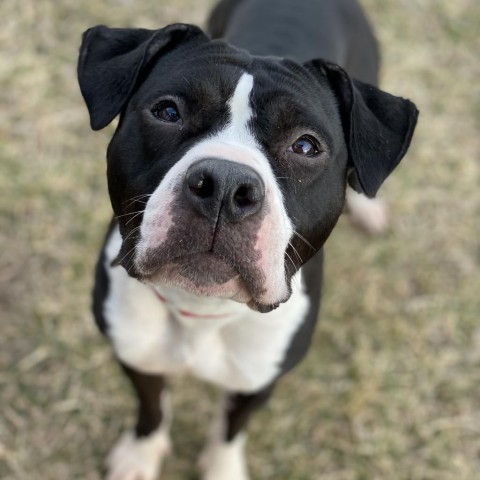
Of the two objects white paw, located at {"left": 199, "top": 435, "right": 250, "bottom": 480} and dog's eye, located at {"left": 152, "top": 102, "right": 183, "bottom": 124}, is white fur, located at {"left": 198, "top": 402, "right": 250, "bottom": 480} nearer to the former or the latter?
white paw, located at {"left": 199, "top": 435, "right": 250, "bottom": 480}

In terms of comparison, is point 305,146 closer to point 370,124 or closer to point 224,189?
point 370,124

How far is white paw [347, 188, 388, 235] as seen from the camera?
4.79 m

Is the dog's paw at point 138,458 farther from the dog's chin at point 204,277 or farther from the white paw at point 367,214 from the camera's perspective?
the white paw at point 367,214

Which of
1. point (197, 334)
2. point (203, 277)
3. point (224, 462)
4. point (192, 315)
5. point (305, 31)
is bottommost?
point (224, 462)

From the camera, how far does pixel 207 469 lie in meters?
3.76

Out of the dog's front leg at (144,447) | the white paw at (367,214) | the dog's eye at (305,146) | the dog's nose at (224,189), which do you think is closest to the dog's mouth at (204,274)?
the dog's nose at (224,189)

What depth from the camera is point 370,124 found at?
2.63m

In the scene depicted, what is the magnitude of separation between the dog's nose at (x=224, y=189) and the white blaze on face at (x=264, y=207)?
1.6 inches

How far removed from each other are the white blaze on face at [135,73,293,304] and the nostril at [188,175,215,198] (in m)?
0.05

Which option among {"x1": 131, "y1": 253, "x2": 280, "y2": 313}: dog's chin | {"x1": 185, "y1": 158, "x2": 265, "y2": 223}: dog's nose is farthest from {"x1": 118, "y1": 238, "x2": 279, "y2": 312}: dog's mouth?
{"x1": 185, "y1": 158, "x2": 265, "y2": 223}: dog's nose

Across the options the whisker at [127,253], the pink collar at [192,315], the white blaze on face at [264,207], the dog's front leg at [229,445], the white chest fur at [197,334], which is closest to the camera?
the white blaze on face at [264,207]

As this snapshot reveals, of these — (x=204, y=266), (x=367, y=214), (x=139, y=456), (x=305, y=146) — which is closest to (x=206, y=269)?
(x=204, y=266)

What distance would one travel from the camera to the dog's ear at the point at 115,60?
8.36ft

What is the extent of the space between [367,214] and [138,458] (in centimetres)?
201
